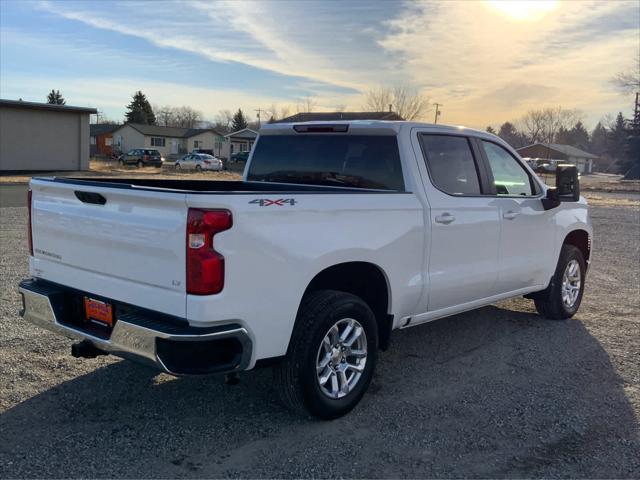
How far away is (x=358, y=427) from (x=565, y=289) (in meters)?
3.61

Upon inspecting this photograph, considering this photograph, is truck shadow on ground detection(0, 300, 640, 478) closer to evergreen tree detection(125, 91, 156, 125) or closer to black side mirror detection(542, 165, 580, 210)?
black side mirror detection(542, 165, 580, 210)

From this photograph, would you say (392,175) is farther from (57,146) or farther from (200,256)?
(57,146)

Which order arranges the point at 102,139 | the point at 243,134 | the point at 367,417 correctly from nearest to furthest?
the point at 367,417, the point at 243,134, the point at 102,139

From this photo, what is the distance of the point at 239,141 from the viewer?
284 feet

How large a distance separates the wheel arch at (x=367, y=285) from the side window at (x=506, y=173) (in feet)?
5.85

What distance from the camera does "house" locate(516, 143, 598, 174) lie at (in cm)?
10400

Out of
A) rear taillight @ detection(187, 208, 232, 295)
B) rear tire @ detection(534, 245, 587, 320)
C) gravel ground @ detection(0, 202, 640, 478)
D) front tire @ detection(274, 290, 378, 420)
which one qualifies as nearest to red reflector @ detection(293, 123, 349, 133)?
front tire @ detection(274, 290, 378, 420)

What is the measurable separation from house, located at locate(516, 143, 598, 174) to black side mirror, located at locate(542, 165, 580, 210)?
104 m

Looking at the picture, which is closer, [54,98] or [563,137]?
[54,98]

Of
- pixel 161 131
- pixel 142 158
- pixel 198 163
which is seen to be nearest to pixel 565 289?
pixel 198 163

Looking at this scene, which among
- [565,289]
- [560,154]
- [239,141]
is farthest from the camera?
[560,154]

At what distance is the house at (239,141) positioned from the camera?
8256 cm

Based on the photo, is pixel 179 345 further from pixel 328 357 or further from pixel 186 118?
pixel 186 118

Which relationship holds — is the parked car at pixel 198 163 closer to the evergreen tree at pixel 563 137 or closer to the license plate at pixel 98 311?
the license plate at pixel 98 311
